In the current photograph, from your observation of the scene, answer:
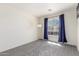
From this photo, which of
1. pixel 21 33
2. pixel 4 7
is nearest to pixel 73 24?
pixel 21 33

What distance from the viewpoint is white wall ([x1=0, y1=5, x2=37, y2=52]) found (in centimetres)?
373

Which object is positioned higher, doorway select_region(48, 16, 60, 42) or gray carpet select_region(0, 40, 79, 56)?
doorway select_region(48, 16, 60, 42)

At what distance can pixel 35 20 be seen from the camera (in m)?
7.14

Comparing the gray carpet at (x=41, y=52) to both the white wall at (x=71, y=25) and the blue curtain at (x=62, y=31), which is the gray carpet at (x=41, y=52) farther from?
the blue curtain at (x=62, y=31)

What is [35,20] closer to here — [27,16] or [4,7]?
[27,16]

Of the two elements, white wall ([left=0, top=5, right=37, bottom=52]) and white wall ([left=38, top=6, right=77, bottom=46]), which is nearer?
white wall ([left=0, top=5, right=37, bottom=52])

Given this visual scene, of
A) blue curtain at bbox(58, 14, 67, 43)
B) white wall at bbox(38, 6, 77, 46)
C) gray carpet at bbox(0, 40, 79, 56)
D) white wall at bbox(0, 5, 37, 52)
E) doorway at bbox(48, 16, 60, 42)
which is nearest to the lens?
gray carpet at bbox(0, 40, 79, 56)

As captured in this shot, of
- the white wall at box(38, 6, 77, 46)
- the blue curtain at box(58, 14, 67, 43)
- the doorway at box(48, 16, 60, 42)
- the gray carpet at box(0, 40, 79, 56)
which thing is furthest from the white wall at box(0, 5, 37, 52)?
the white wall at box(38, 6, 77, 46)

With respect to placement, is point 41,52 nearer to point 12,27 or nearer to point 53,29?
point 12,27

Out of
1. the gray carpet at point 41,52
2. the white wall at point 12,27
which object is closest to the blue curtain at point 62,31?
the gray carpet at point 41,52

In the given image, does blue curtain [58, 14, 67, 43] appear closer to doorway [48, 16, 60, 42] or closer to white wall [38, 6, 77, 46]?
white wall [38, 6, 77, 46]

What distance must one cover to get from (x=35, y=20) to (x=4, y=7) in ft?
11.6

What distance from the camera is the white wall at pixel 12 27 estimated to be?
147 inches

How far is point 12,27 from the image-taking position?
4.28 meters
